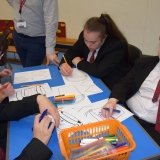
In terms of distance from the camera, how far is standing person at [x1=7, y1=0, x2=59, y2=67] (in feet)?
5.40

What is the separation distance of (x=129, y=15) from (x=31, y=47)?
7.01ft

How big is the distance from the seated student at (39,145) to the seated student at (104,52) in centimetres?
68

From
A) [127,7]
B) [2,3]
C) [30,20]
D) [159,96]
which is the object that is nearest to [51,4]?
[30,20]

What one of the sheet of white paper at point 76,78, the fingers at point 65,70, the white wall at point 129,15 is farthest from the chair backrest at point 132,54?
the white wall at point 129,15

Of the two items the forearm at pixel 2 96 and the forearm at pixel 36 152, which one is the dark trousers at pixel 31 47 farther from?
the forearm at pixel 36 152

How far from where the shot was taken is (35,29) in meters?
1.79

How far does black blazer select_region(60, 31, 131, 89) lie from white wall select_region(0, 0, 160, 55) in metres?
1.90

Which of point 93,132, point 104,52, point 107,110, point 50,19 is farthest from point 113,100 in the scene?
point 50,19

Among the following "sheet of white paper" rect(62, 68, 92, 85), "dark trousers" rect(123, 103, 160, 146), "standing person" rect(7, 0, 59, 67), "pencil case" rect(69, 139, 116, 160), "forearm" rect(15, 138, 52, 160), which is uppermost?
"standing person" rect(7, 0, 59, 67)

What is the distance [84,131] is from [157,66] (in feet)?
2.40

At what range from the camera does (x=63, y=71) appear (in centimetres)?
145

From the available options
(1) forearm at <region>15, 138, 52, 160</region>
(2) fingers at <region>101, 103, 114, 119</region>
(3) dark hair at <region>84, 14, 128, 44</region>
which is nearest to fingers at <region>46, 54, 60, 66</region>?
(3) dark hair at <region>84, 14, 128, 44</region>

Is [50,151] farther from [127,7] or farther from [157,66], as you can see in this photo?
[127,7]

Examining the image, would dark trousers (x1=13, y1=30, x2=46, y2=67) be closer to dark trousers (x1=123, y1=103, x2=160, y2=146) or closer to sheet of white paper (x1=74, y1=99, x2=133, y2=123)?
sheet of white paper (x1=74, y1=99, x2=133, y2=123)
